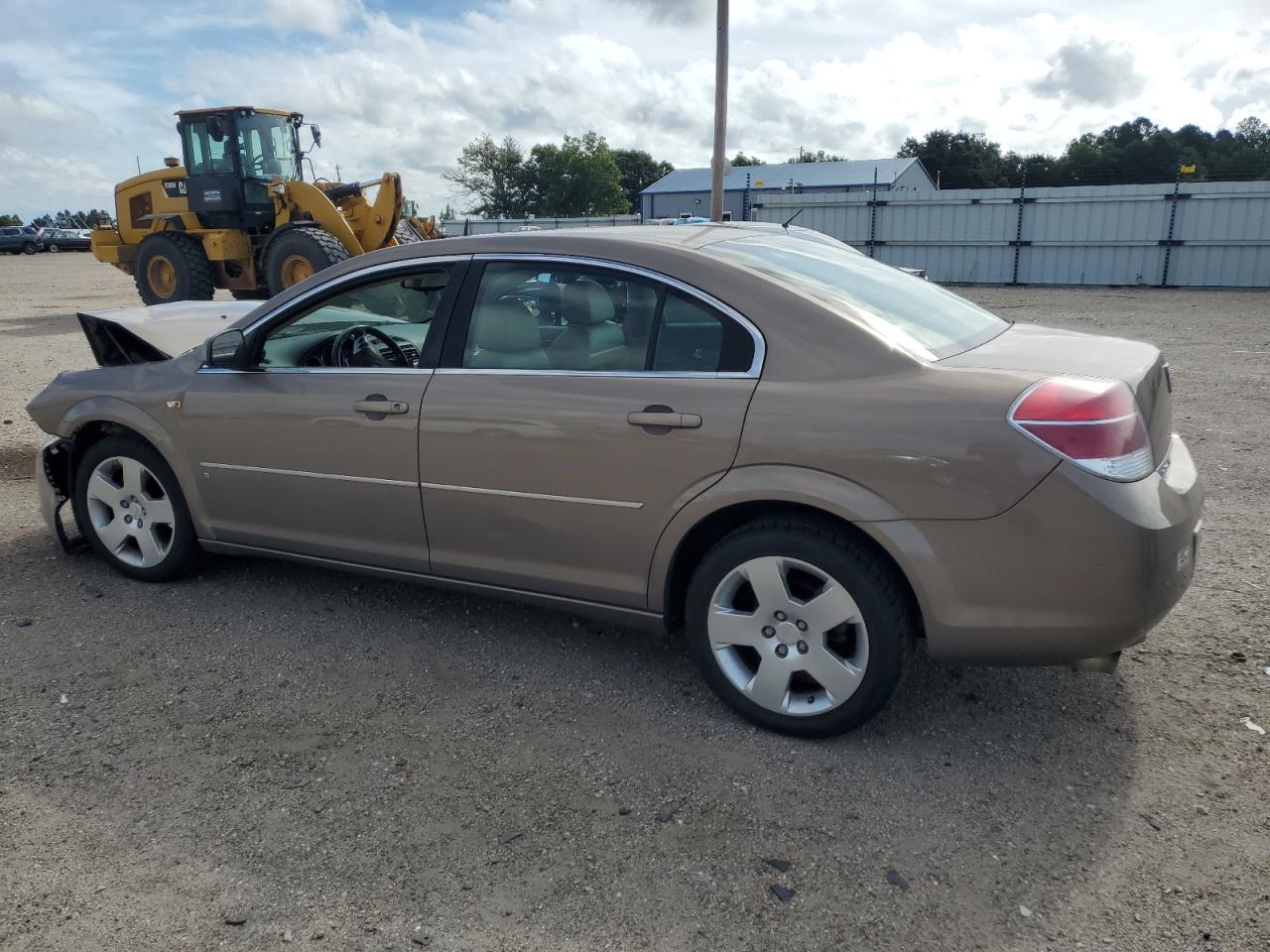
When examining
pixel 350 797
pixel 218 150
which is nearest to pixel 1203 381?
pixel 350 797

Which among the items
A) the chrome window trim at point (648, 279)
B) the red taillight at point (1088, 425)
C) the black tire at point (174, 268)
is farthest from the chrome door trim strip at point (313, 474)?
the black tire at point (174, 268)

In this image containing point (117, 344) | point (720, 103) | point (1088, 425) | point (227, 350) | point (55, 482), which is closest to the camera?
point (1088, 425)

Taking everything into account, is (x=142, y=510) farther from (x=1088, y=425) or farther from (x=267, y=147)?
(x=267, y=147)

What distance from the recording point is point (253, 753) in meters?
3.07

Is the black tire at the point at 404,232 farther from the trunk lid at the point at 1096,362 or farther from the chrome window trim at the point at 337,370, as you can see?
the trunk lid at the point at 1096,362

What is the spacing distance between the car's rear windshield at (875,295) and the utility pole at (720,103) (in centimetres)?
1119

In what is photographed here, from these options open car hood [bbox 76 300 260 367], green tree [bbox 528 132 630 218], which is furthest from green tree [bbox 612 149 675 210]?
open car hood [bbox 76 300 260 367]

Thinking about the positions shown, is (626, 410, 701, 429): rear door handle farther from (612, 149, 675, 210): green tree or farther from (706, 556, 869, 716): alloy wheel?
(612, 149, 675, 210): green tree

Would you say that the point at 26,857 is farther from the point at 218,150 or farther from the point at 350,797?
the point at 218,150

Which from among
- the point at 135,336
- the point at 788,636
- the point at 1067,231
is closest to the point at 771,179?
the point at 1067,231

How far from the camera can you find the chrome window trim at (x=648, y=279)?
301cm

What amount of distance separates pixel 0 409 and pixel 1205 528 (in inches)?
358

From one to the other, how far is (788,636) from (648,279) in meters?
1.26

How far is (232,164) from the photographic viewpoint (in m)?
15.0
